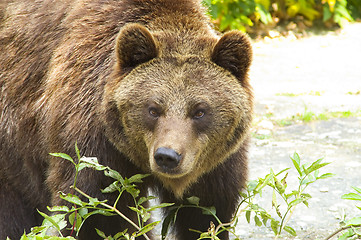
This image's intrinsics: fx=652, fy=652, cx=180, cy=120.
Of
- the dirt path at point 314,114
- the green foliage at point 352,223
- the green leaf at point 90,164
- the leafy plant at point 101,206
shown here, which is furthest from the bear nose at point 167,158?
the dirt path at point 314,114

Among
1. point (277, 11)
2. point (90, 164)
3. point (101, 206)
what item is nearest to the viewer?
point (90, 164)

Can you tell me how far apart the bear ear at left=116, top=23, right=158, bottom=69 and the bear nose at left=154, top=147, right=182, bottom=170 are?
0.77m

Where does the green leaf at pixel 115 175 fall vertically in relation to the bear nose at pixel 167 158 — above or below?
below

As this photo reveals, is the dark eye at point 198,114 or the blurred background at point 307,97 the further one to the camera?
the blurred background at point 307,97

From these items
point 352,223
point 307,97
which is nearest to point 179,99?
point 352,223

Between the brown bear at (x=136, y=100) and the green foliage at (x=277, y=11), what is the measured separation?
696cm

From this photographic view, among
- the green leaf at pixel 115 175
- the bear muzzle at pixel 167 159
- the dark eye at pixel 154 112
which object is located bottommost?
the green leaf at pixel 115 175

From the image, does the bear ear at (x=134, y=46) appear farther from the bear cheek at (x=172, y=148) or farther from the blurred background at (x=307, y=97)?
the blurred background at (x=307, y=97)

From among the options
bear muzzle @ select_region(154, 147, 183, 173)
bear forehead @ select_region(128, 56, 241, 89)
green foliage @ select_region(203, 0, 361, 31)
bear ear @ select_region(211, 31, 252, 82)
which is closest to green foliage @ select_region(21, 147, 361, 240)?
bear muzzle @ select_region(154, 147, 183, 173)

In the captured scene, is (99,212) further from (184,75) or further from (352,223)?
(352,223)

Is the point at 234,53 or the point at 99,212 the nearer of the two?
the point at 99,212

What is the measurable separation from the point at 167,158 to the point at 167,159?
0.06 feet

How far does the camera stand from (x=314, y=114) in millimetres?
8344

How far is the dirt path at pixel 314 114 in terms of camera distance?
603 centimetres
